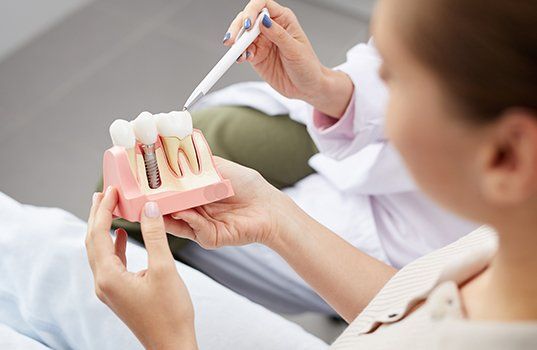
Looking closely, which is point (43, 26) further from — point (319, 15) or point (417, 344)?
point (417, 344)

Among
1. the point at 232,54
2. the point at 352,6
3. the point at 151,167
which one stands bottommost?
the point at 151,167

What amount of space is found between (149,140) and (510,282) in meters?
0.44

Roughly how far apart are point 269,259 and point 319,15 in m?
1.35

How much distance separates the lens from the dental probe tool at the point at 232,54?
917 millimetres

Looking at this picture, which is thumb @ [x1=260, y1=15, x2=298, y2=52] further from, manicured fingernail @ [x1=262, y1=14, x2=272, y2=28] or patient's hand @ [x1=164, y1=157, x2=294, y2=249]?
patient's hand @ [x1=164, y1=157, x2=294, y2=249]

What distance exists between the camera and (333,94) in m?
1.21

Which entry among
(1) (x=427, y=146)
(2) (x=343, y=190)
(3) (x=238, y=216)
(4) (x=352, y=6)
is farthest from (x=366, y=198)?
(4) (x=352, y=6)

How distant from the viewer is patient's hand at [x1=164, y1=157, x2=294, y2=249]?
90cm

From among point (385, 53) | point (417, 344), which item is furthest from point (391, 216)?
point (385, 53)

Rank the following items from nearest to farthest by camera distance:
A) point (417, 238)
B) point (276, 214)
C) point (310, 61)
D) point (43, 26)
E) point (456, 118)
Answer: point (456, 118), point (276, 214), point (310, 61), point (417, 238), point (43, 26)

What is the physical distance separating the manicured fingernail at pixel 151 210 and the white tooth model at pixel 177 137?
9cm

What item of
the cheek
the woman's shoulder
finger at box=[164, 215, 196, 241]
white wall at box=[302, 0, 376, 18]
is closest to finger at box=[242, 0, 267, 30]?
finger at box=[164, 215, 196, 241]

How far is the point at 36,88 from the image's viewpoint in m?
2.22

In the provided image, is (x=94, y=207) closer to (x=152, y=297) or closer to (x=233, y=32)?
(x=152, y=297)
